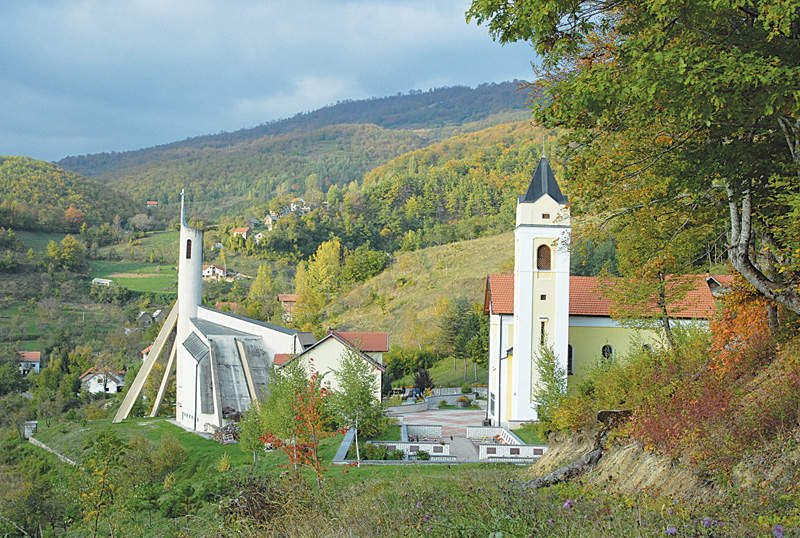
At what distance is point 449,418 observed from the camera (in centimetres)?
3312

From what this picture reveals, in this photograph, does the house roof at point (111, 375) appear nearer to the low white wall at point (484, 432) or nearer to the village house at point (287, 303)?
the village house at point (287, 303)

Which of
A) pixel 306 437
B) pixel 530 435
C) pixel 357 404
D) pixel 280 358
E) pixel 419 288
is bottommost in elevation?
pixel 530 435

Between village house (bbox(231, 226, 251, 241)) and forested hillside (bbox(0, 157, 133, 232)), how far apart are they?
22973 millimetres

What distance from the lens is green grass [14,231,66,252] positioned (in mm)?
91375

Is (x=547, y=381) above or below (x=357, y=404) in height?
above

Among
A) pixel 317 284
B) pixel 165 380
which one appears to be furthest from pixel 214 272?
pixel 165 380

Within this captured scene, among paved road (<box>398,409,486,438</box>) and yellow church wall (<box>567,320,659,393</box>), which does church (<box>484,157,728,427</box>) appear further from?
paved road (<box>398,409,486,438</box>)

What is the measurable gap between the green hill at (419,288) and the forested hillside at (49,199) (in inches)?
1956

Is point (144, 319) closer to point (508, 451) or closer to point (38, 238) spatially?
point (38, 238)

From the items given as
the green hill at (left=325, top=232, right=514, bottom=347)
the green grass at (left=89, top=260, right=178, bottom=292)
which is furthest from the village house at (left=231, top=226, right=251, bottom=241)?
the green hill at (left=325, top=232, right=514, bottom=347)

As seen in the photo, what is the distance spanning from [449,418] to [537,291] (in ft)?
31.8

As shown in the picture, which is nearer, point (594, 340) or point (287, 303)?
point (594, 340)

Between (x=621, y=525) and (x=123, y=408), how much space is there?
34.7 m

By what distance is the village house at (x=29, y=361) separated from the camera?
187 feet
